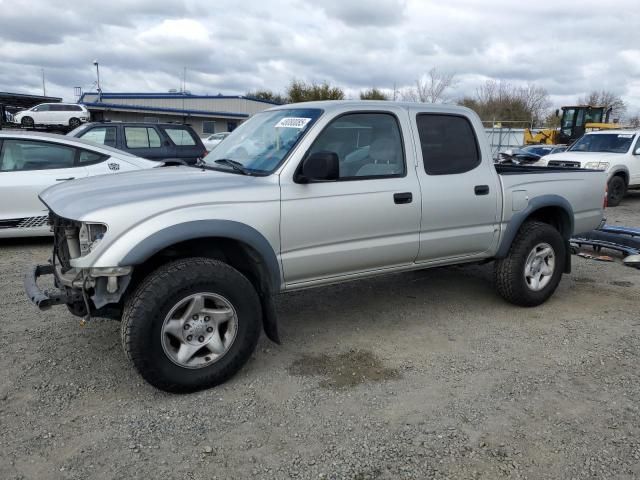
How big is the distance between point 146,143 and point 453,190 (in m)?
8.32

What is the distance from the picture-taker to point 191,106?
41.6m

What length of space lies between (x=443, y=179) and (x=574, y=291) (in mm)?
2443

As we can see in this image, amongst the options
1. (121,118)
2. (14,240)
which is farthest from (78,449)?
(121,118)

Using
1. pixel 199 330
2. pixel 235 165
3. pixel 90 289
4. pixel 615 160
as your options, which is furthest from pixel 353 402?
pixel 615 160

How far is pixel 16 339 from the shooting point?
416cm

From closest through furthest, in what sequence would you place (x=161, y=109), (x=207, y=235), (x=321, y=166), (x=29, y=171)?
(x=207, y=235), (x=321, y=166), (x=29, y=171), (x=161, y=109)

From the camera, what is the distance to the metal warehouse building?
1542 inches

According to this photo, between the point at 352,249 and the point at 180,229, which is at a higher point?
the point at 180,229

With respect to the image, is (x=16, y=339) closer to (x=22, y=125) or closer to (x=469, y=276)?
(x=469, y=276)

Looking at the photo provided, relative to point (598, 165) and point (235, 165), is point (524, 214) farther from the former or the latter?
point (598, 165)

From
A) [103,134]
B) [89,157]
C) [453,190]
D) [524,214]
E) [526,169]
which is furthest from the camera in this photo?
[103,134]

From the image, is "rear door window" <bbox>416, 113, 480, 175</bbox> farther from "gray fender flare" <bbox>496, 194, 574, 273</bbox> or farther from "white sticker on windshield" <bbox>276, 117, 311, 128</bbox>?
"white sticker on windshield" <bbox>276, 117, 311, 128</bbox>

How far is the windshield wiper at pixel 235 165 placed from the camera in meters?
3.87

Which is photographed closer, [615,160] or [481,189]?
[481,189]
